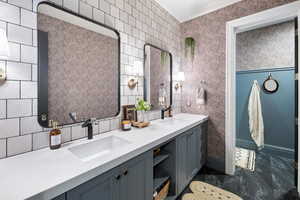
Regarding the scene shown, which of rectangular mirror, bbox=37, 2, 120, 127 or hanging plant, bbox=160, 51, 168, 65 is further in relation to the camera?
hanging plant, bbox=160, 51, 168, 65

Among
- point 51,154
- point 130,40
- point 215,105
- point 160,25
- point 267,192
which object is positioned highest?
point 160,25

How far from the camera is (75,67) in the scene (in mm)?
1198

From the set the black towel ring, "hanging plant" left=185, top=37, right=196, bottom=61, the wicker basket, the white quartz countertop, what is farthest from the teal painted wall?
the white quartz countertop

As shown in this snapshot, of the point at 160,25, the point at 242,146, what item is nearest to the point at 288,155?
the point at 242,146

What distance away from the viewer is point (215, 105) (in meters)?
2.20

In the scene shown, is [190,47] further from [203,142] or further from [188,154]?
[188,154]

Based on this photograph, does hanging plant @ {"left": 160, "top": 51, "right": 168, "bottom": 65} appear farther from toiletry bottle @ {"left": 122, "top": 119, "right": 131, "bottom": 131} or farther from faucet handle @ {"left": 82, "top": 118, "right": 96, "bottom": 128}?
faucet handle @ {"left": 82, "top": 118, "right": 96, "bottom": 128}

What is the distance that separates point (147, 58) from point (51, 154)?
1.52 metres

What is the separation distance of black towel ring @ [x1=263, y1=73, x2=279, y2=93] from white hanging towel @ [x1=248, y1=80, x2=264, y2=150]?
128 millimetres

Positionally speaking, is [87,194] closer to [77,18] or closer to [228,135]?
[77,18]

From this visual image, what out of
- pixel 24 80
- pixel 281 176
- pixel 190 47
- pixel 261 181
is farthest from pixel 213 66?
pixel 24 80

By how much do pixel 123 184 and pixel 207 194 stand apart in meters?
1.30

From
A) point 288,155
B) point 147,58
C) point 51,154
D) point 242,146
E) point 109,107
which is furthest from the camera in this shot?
point 242,146

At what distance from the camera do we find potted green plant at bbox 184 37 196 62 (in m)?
2.41
